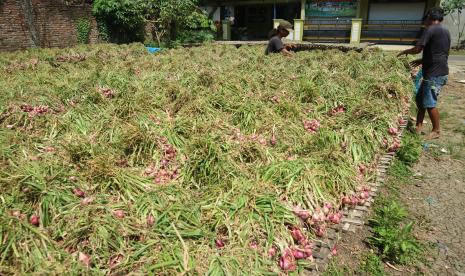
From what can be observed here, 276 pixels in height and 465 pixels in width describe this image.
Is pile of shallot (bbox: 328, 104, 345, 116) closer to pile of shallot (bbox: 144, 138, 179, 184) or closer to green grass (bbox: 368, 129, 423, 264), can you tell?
green grass (bbox: 368, 129, 423, 264)

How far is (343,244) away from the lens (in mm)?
3133

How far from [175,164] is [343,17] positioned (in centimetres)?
2158

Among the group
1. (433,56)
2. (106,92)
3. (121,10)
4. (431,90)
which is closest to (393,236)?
(431,90)

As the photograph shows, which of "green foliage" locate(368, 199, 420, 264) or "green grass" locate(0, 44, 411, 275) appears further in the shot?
"green foliage" locate(368, 199, 420, 264)

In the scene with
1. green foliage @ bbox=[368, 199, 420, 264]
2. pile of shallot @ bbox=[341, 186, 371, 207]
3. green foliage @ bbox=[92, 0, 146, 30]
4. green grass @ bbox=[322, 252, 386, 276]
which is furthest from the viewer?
green foliage @ bbox=[92, 0, 146, 30]

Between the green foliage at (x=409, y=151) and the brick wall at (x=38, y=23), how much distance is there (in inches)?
588

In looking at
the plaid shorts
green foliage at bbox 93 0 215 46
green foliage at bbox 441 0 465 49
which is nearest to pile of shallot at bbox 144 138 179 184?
the plaid shorts

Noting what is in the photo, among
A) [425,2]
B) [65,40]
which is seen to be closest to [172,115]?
[65,40]

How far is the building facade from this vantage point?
20031 mm

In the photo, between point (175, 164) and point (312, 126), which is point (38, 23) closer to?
point (175, 164)

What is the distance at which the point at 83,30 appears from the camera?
53.3 ft

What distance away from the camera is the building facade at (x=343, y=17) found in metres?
20.0

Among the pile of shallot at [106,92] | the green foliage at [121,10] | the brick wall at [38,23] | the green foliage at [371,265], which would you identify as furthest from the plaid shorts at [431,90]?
the brick wall at [38,23]

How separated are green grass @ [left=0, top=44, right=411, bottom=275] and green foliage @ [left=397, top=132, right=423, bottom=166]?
17.3 inches
